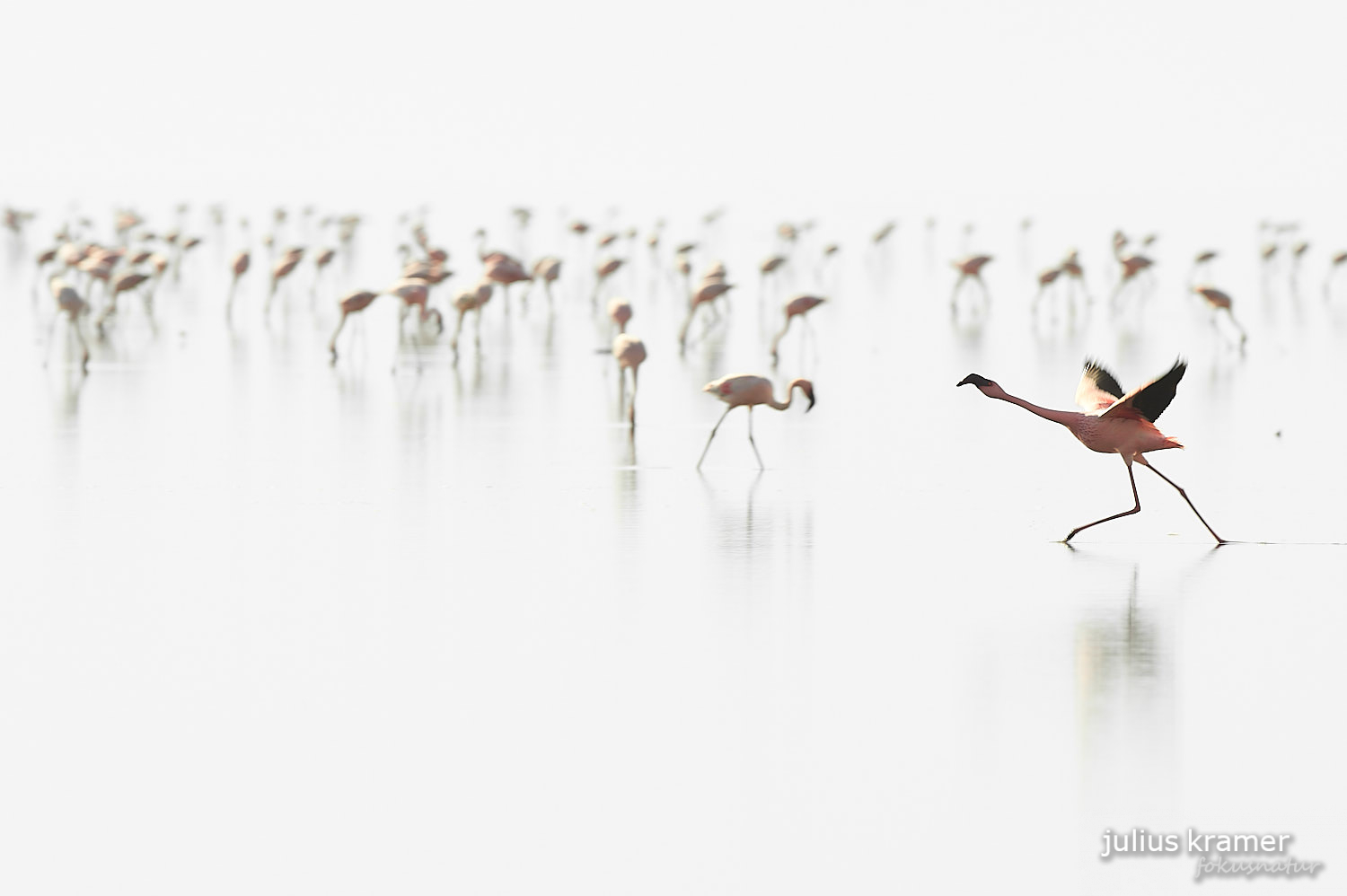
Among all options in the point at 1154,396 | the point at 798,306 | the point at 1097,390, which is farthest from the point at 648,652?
the point at 798,306

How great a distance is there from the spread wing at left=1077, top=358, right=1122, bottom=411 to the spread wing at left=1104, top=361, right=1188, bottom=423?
0.43 meters

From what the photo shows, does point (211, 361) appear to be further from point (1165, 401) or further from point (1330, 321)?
point (1330, 321)

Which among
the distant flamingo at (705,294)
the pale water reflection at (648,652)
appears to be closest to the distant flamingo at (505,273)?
the distant flamingo at (705,294)

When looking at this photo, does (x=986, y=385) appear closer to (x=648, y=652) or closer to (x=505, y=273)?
(x=648, y=652)

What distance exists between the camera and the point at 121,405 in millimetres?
15203

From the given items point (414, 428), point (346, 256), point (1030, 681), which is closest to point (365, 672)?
point (1030, 681)

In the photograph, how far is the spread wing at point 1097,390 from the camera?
8992mm

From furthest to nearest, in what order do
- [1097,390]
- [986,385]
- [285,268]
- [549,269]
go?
[549,269] → [285,268] → [1097,390] → [986,385]

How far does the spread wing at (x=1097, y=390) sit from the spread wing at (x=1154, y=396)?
1.42 feet

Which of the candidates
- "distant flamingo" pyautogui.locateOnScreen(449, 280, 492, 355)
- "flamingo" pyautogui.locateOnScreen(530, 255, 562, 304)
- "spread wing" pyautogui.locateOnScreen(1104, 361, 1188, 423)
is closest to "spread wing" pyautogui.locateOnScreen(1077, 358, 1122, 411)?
"spread wing" pyautogui.locateOnScreen(1104, 361, 1188, 423)

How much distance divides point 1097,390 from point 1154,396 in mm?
786

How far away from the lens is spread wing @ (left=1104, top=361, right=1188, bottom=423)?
8.25 m

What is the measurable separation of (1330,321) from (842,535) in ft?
60.1

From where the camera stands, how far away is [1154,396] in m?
8.36
